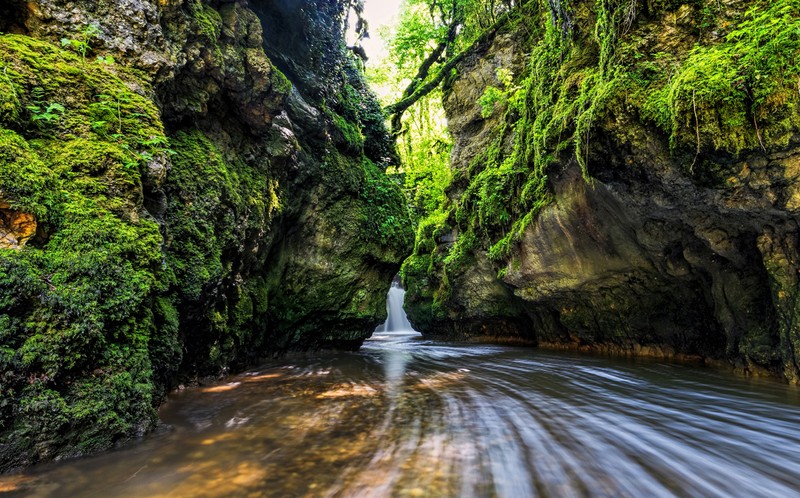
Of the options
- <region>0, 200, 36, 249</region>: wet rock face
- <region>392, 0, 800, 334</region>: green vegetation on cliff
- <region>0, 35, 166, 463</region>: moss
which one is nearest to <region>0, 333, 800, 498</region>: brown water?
<region>0, 35, 166, 463</region>: moss

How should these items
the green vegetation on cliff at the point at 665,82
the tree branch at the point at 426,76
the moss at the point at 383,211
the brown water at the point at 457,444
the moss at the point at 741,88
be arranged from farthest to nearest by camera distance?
1. the tree branch at the point at 426,76
2. the moss at the point at 383,211
3. the green vegetation on cliff at the point at 665,82
4. the moss at the point at 741,88
5. the brown water at the point at 457,444

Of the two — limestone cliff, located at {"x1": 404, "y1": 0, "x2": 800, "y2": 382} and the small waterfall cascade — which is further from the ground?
limestone cliff, located at {"x1": 404, "y1": 0, "x2": 800, "y2": 382}

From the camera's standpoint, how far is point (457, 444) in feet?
9.66

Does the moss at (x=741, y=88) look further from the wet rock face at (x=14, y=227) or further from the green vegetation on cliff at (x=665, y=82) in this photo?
the wet rock face at (x=14, y=227)

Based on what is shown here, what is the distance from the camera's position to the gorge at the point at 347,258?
254 centimetres

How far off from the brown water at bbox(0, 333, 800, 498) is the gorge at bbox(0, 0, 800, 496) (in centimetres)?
3

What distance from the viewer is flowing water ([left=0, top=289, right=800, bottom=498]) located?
2.28m

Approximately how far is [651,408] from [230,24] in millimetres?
7684

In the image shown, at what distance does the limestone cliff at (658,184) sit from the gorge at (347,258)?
3 cm

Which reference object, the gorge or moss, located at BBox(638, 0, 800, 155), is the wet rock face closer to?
the gorge

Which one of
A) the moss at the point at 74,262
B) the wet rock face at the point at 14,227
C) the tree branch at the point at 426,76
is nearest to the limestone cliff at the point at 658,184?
the tree branch at the point at 426,76

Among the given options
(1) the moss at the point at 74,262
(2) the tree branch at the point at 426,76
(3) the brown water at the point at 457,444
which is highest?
(2) the tree branch at the point at 426,76

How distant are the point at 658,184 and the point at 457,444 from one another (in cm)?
455

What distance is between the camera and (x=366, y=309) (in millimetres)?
9500
